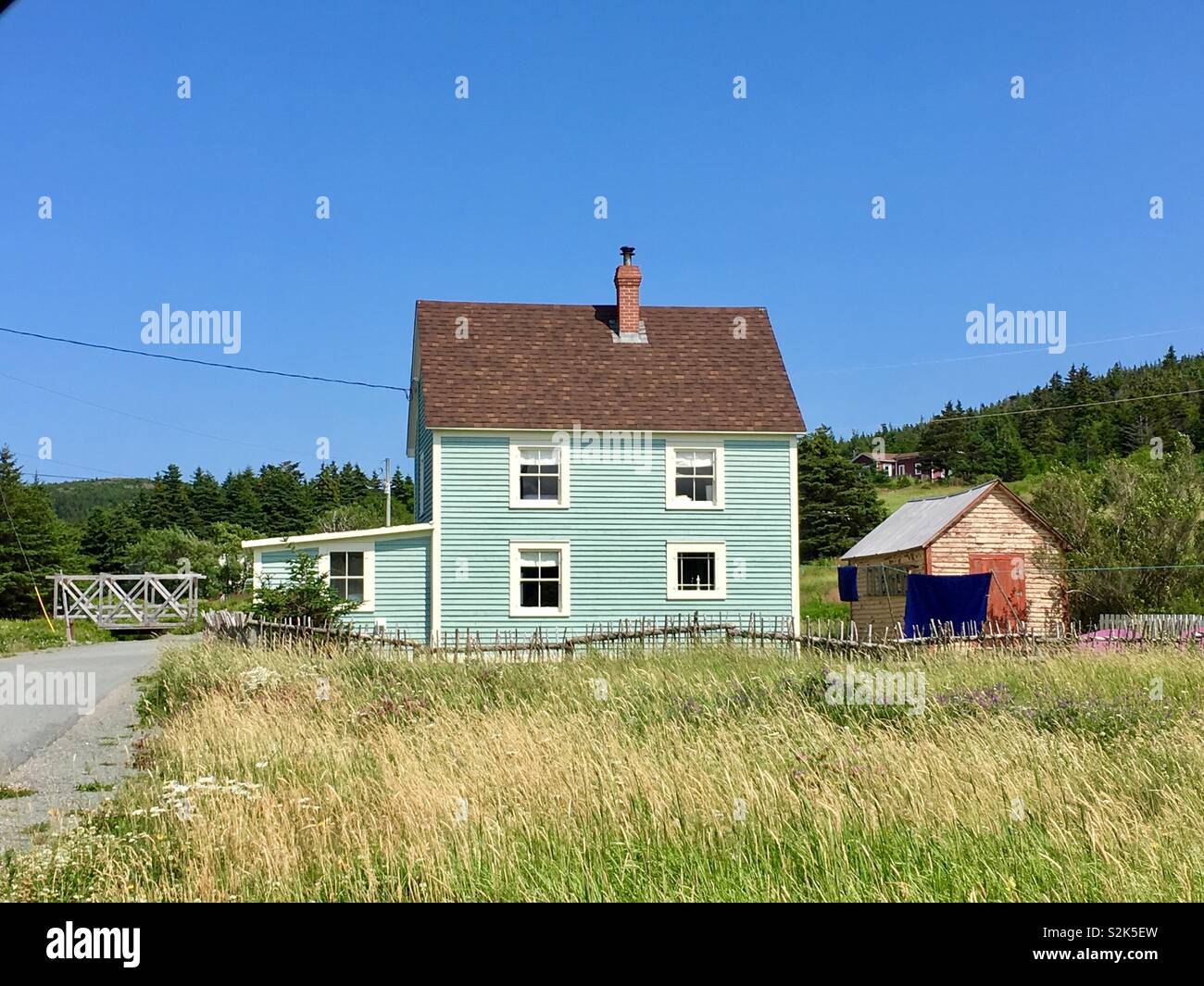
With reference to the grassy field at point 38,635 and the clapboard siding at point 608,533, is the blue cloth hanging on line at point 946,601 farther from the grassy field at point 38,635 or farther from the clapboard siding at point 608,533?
the grassy field at point 38,635

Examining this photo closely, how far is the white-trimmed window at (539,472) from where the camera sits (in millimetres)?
27312

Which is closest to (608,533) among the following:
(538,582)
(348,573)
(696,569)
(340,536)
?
(538,582)

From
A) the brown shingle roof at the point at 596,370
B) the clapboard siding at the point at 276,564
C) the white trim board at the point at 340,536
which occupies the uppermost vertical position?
the brown shingle roof at the point at 596,370

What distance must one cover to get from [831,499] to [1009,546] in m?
33.9

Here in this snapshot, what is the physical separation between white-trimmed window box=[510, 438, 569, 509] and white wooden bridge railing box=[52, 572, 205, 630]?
16695 mm

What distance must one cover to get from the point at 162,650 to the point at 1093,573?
25413 mm

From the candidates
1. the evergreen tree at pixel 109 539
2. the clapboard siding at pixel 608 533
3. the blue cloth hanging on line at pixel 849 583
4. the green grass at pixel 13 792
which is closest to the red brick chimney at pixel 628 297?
the clapboard siding at pixel 608 533

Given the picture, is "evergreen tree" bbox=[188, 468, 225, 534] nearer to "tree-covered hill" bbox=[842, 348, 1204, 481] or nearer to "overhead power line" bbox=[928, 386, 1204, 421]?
"tree-covered hill" bbox=[842, 348, 1204, 481]

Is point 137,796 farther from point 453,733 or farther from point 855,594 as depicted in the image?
point 855,594

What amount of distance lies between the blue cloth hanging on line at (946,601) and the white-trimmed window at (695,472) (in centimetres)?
545

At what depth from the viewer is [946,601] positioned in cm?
2712

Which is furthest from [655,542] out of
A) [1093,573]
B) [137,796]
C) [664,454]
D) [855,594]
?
[137,796]

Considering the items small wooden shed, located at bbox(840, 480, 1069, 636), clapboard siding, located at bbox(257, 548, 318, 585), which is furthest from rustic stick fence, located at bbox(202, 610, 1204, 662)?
small wooden shed, located at bbox(840, 480, 1069, 636)

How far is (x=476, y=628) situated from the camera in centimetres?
2619
